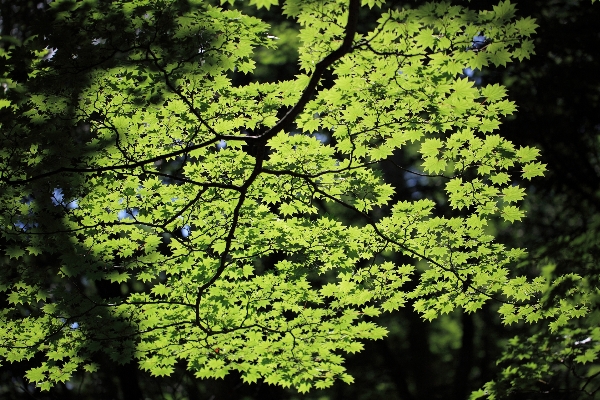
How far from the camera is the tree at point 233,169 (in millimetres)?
3506

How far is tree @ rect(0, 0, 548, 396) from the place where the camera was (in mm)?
3506

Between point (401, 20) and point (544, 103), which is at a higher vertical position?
point (544, 103)

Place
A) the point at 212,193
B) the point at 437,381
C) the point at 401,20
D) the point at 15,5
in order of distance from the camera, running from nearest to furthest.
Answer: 1. the point at 401,20
2. the point at 212,193
3. the point at 15,5
4. the point at 437,381

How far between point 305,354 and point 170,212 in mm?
1880

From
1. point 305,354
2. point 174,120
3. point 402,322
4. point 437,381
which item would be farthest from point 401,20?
point 437,381

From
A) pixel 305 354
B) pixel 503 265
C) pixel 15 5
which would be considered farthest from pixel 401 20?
pixel 15 5

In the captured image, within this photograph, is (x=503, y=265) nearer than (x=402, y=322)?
Yes

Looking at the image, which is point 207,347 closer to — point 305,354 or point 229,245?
point 305,354

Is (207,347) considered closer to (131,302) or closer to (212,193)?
(131,302)

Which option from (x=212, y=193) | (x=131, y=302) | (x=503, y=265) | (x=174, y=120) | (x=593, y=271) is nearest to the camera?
(x=593, y=271)

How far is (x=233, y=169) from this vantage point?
4.21 meters

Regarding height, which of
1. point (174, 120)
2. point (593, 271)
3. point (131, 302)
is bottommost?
point (593, 271)

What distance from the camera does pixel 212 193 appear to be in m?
4.32

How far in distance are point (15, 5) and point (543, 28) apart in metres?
8.05
